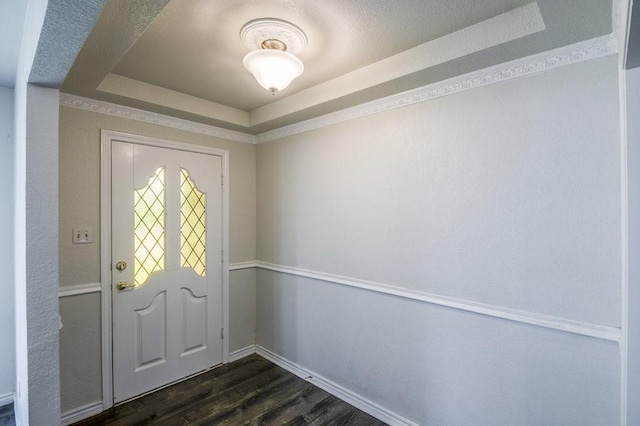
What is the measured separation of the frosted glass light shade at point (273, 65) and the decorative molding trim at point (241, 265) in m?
1.93

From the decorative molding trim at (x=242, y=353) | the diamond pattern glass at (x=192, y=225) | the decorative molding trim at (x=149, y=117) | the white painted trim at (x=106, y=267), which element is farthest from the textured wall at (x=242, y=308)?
the decorative molding trim at (x=149, y=117)

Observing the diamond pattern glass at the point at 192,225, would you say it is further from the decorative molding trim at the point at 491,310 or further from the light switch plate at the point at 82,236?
the decorative molding trim at the point at 491,310

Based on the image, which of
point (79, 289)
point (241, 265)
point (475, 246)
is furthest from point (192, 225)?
point (475, 246)

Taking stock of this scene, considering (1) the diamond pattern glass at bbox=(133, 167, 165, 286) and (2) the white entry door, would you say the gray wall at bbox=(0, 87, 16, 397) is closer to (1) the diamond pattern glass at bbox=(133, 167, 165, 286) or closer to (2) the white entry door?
(2) the white entry door

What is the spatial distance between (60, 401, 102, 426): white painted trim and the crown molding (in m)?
2.16

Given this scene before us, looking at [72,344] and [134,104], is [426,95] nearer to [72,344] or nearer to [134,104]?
[134,104]

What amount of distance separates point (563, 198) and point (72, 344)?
3.22 m

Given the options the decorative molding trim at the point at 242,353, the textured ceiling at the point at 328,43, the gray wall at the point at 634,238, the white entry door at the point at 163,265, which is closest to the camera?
the gray wall at the point at 634,238

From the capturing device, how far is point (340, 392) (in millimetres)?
2486

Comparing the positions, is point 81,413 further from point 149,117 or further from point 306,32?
point 306,32

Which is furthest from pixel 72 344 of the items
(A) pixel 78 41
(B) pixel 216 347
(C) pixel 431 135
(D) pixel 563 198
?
(D) pixel 563 198

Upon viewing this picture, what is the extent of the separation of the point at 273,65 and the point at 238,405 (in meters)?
2.41

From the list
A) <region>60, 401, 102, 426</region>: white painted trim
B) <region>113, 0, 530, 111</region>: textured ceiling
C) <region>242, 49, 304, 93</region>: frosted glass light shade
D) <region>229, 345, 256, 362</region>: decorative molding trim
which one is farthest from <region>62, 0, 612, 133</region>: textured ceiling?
<region>229, 345, 256, 362</region>: decorative molding trim

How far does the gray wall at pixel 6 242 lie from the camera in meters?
2.31
